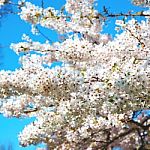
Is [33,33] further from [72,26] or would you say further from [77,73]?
[77,73]

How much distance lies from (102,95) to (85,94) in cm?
46

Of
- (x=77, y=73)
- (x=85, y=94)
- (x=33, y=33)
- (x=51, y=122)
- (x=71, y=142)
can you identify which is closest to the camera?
(x=85, y=94)

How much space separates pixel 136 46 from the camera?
895 cm

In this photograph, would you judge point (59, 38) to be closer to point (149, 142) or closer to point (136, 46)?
point (149, 142)

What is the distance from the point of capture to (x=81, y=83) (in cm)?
629

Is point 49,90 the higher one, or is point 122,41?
point 122,41

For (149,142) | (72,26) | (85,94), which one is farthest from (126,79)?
(72,26)

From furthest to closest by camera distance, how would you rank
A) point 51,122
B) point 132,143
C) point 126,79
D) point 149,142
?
point 132,143, point 149,142, point 51,122, point 126,79

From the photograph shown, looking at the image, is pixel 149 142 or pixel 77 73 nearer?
pixel 77 73

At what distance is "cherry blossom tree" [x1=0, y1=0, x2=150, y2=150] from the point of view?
18.1ft

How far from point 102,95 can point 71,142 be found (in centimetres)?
538

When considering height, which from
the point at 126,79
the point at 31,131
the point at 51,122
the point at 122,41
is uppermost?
the point at 122,41

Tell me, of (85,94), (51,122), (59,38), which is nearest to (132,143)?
(59,38)

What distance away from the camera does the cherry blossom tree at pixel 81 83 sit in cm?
552
